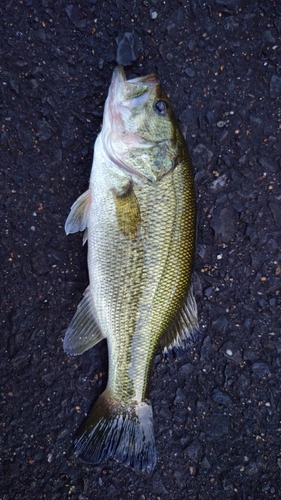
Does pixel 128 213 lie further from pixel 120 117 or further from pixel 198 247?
pixel 198 247

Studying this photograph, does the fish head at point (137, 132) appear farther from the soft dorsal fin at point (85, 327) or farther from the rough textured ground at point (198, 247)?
the soft dorsal fin at point (85, 327)

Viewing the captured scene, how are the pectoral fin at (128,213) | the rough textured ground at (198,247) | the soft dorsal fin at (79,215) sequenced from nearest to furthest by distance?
the pectoral fin at (128,213) → the soft dorsal fin at (79,215) → the rough textured ground at (198,247)

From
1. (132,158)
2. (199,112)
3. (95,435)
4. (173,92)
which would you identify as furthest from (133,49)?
(95,435)

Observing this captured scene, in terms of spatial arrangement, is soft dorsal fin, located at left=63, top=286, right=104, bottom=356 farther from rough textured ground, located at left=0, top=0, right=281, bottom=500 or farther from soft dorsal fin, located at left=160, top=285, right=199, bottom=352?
soft dorsal fin, located at left=160, top=285, right=199, bottom=352

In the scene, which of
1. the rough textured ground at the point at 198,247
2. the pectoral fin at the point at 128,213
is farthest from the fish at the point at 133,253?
the rough textured ground at the point at 198,247

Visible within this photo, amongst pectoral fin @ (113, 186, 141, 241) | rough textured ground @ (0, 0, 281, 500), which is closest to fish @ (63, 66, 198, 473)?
pectoral fin @ (113, 186, 141, 241)

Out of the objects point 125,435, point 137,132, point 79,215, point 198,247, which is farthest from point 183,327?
point 137,132
